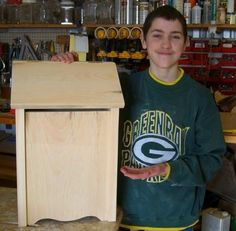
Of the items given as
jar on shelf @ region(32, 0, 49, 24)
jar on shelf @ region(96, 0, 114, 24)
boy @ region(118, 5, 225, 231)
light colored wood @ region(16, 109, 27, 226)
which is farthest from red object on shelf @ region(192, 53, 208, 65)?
light colored wood @ region(16, 109, 27, 226)

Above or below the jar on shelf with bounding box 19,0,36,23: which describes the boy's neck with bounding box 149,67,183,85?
below

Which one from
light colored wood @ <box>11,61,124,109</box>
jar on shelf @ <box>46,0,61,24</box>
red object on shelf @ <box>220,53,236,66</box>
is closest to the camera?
light colored wood @ <box>11,61,124,109</box>

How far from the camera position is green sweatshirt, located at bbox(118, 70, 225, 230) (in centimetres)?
107

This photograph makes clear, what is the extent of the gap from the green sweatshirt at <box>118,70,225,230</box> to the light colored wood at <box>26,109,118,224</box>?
0.16 meters

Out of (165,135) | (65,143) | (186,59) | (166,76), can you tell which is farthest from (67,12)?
(65,143)

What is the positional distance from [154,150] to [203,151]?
131mm

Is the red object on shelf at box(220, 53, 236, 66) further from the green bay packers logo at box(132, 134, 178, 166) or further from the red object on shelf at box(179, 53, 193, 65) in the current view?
the green bay packers logo at box(132, 134, 178, 166)

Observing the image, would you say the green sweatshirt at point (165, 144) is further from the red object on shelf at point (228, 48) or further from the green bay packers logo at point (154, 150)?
the red object on shelf at point (228, 48)

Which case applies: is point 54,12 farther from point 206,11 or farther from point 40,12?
point 206,11

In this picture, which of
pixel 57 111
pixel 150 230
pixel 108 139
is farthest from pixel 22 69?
pixel 150 230

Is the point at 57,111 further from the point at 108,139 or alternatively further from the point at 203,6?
the point at 203,6

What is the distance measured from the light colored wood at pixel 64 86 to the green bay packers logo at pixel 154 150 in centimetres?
22

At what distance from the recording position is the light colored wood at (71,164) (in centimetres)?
89

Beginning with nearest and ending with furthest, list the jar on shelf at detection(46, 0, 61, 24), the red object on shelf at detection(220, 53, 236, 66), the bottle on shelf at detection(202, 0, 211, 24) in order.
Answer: the bottle on shelf at detection(202, 0, 211, 24) < the red object on shelf at detection(220, 53, 236, 66) < the jar on shelf at detection(46, 0, 61, 24)
